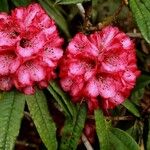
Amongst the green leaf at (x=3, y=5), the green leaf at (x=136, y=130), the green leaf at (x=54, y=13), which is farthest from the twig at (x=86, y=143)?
the green leaf at (x=3, y=5)

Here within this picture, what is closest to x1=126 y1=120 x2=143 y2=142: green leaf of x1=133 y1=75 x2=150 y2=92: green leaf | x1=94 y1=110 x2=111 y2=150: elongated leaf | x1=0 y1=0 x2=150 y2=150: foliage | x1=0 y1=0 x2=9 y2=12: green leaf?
x1=0 y1=0 x2=150 y2=150: foliage

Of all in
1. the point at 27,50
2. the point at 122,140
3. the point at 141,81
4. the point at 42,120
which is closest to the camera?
the point at 27,50

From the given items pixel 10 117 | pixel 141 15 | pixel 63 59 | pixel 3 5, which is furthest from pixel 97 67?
pixel 3 5

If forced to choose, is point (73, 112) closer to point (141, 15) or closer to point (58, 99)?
point (58, 99)

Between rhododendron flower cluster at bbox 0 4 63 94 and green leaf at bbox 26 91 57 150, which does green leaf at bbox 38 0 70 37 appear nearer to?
rhododendron flower cluster at bbox 0 4 63 94

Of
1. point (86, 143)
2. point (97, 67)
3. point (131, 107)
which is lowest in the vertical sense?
point (86, 143)

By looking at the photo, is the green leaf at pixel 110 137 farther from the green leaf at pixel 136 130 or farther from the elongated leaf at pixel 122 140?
the green leaf at pixel 136 130
